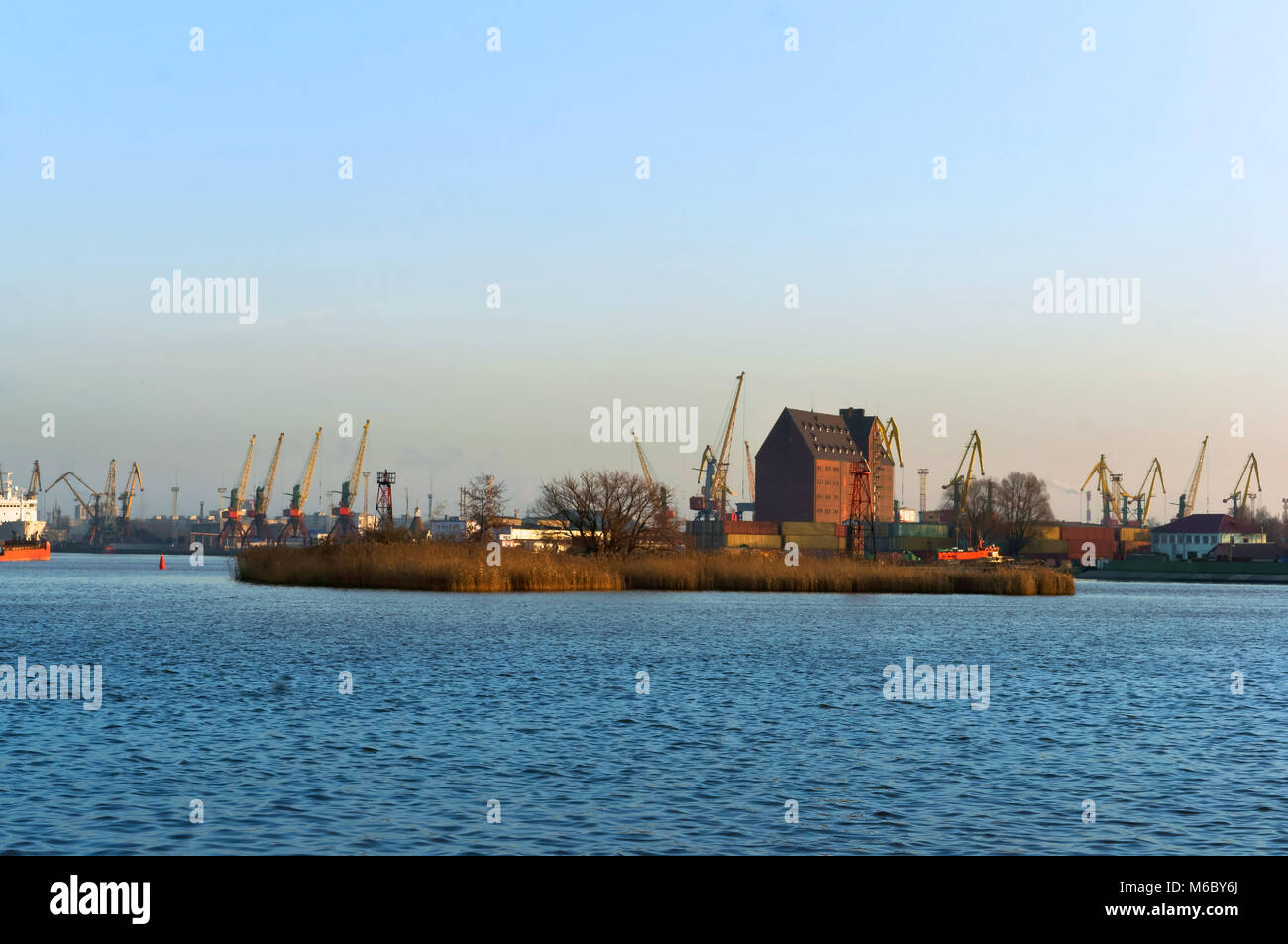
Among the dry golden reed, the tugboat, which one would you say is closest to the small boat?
the tugboat

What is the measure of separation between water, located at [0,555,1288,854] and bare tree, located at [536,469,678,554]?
45.1 metres

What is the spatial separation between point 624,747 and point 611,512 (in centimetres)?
7140

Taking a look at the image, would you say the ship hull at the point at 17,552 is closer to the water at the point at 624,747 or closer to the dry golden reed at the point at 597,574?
the dry golden reed at the point at 597,574

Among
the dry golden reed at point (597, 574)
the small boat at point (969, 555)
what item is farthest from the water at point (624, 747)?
the small boat at point (969, 555)

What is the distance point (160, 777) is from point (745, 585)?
61954 millimetres

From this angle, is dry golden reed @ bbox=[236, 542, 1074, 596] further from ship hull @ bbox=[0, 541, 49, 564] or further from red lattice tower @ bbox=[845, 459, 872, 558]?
ship hull @ bbox=[0, 541, 49, 564]

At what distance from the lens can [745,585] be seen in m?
79.2

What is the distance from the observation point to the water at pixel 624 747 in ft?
52.2

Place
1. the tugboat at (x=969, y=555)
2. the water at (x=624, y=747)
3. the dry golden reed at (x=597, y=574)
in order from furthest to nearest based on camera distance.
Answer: the tugboat at (x=969, y=555) < the dry golden reed at (x=597, y=574) < the water at (x=624, y=747)

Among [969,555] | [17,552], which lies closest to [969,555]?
[969,555]

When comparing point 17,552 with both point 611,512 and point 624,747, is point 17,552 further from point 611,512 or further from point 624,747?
point 624,747

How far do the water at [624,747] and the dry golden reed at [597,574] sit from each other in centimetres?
2414
